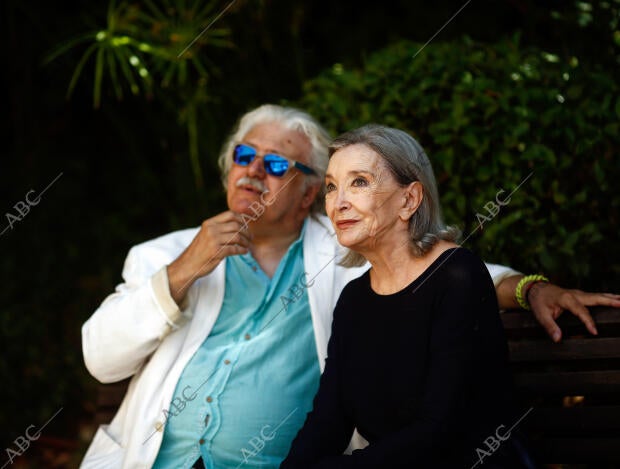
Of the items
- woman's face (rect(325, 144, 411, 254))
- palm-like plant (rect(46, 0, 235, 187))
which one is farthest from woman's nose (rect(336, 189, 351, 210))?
palm-like plant (rect(46, 0, 235, 187))

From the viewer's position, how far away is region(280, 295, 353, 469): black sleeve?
234cm

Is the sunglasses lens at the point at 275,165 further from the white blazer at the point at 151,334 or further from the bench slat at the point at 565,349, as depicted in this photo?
the bench slat at the point at 565,349

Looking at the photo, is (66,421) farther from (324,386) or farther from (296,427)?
(324,386)

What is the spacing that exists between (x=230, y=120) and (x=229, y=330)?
7.67ft

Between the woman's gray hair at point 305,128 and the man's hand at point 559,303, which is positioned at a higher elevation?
the woman's gray hair at point 305,128

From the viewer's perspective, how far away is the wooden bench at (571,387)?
2512 mm

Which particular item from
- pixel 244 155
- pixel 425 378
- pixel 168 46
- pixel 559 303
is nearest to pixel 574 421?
pixel 559 303

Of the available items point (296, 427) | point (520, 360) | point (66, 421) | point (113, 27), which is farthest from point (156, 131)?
point (520, 360)

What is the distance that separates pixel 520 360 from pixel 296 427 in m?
0.86

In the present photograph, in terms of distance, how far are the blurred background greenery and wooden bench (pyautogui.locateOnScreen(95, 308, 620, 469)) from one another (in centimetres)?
50

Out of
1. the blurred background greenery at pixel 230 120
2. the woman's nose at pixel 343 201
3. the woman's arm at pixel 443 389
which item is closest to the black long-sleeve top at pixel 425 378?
the woman's arm at pixel 443 389

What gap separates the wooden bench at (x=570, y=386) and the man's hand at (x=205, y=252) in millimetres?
1056

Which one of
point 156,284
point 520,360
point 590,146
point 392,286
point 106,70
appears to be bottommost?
point 520,360

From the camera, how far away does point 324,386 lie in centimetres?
243
